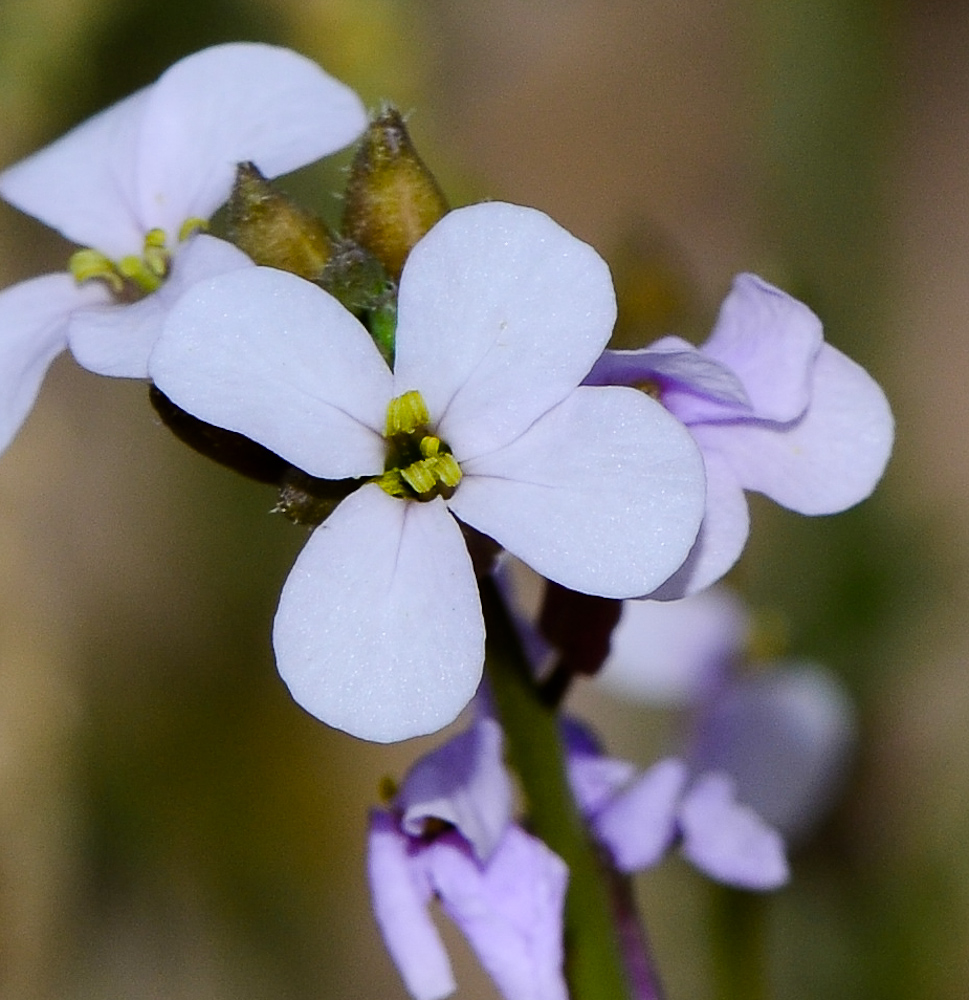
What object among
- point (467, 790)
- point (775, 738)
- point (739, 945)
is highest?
point (467, 790)

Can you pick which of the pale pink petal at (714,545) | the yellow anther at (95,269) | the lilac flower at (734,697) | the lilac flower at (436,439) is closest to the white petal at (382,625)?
the lilac flower at (436,439)

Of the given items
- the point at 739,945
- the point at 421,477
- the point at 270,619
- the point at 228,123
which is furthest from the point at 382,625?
the point at 270,619

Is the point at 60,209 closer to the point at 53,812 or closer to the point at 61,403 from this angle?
the point at 53,812

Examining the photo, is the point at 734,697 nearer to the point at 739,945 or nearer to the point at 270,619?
the point at 739,945

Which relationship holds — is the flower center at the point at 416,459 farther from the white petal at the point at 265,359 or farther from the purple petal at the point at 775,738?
the purple petal at the point at 775,738

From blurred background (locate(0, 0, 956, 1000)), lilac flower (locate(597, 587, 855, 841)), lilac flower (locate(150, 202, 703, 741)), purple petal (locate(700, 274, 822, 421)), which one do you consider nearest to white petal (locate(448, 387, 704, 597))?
lilac flower (locate(150, 202, 703, 741))
